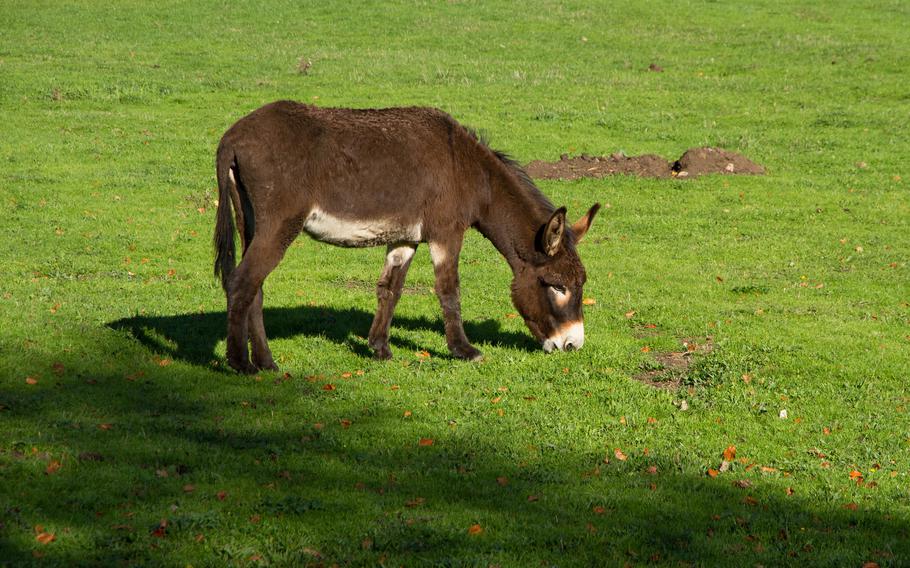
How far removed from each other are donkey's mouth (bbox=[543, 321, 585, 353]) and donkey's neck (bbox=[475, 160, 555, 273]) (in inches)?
38.5

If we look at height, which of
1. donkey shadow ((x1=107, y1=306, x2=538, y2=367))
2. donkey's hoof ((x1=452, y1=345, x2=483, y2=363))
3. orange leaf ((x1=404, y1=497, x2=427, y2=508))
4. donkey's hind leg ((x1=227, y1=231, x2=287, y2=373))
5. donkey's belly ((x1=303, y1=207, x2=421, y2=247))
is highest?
donkey's belly ((x1=303, y1=207, x2=421, y2=247))

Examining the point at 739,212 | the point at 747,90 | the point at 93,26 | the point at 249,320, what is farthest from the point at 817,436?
the point at 93,26

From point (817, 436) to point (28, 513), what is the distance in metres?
7.52

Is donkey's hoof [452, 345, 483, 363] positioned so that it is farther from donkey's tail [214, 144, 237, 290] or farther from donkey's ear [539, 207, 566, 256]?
donkey's tail [214, 144, 237, 290]

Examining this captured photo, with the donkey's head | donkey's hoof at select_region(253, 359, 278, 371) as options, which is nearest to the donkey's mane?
the donkey's head

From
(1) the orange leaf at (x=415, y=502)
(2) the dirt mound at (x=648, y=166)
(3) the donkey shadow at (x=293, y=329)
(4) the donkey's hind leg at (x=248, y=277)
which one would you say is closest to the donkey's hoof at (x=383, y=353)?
(3) the donkey shadow at (x=293, y=329)

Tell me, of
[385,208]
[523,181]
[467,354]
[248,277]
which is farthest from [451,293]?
[248,277]

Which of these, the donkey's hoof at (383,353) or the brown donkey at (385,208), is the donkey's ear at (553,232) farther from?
the donkey's hoof at (383,353)

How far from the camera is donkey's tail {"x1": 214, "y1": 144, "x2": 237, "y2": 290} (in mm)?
11492

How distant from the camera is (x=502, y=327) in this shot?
1500cm

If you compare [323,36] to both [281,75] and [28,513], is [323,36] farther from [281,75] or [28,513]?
[28,513]

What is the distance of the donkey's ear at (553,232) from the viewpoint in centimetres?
1230

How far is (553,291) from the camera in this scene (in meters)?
12.8

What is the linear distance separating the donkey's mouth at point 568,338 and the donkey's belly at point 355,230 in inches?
86.5
